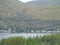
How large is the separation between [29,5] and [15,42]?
40.3 metres

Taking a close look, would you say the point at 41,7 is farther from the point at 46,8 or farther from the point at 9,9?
the point at 9,9

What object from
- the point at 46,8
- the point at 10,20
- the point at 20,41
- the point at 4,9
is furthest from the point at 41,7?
the point at 20,41

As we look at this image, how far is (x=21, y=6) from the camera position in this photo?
49.6 m

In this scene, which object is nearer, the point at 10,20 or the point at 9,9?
the point at 10,20

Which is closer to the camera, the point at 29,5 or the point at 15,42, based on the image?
the point at 15,42

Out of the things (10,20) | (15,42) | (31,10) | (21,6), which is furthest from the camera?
(21,6)

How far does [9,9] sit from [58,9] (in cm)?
1002

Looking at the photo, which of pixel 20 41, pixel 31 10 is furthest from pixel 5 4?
pixel 20 41

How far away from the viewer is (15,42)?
5.36 m

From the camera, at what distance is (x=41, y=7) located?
4559 centimetres

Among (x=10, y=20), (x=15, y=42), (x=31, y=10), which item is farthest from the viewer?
(x=31, y=10)

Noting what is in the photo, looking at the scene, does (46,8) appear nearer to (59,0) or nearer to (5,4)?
(59,0)

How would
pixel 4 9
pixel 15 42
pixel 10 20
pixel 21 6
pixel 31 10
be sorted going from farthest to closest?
pixel 21 6 < pixel 31 10 < pixel 4 9 < pixel 10 20 < pixel 15 42

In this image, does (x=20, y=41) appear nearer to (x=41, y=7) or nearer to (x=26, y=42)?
(x=26, y=42)
